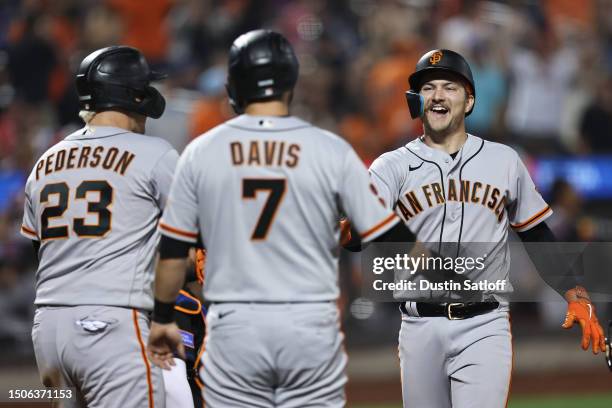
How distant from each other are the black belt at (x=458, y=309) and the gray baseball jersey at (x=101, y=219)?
1258mm

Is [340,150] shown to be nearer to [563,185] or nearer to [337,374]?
[337,374]

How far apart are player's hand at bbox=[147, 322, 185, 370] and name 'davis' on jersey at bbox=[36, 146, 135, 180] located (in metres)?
0.74

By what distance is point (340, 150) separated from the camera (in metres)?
3.60

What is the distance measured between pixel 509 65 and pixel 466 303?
701cm

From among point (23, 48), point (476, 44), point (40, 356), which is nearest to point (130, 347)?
point (40, 356)

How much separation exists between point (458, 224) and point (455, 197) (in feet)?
0.41

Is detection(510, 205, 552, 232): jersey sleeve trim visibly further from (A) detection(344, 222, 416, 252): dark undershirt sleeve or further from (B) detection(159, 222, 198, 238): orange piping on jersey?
(B) detection(159, 222, 198, 238): orange piping on jersey

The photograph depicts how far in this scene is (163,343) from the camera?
12.2 feet

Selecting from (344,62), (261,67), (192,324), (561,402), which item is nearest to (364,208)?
(261,67)

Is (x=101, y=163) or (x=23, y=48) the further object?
(x=23, y=48)

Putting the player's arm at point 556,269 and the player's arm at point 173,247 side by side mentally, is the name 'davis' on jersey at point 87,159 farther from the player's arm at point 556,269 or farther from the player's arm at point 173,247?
the player's arm at point 556,269

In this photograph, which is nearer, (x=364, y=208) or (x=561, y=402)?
(x=364, y=208)

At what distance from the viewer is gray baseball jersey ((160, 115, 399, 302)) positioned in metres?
3.55

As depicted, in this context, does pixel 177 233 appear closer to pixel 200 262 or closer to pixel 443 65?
pixel 200 262
